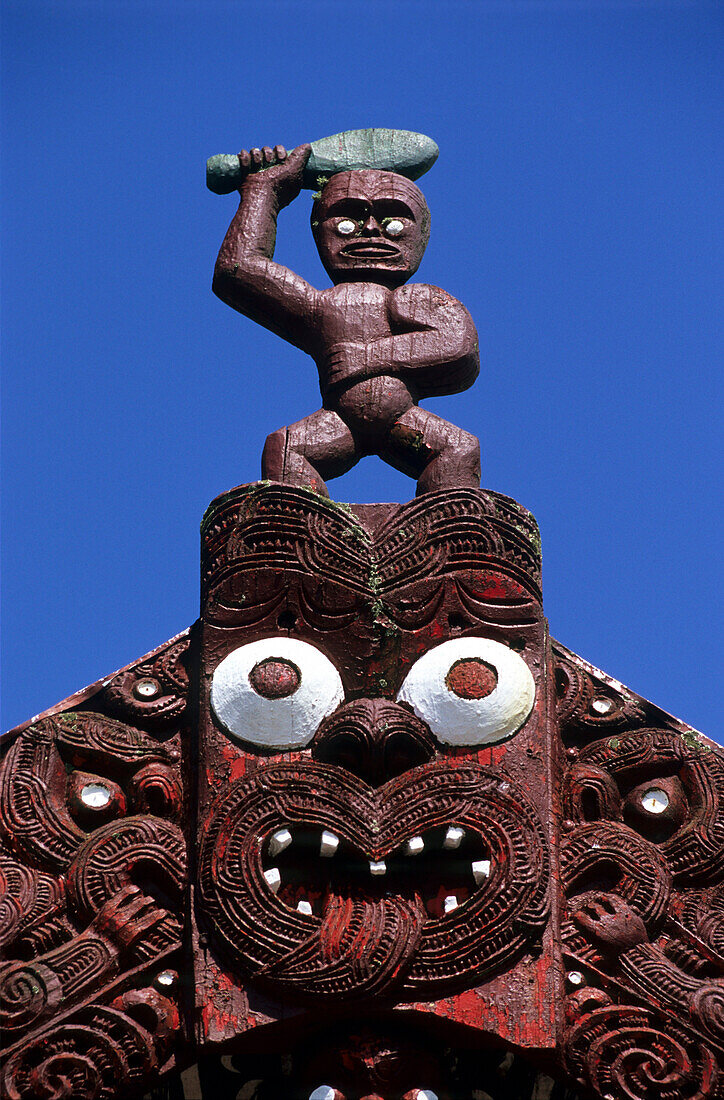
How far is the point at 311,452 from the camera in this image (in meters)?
9.45

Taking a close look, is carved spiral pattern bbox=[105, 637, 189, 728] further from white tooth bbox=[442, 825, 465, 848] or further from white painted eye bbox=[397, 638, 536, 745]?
white tooth bbox=[442, 825, 465, 848]

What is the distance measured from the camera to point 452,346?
9820 millimetres

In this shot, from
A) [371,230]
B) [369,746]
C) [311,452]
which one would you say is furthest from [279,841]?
[371,230]

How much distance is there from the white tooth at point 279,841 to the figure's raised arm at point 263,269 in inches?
111

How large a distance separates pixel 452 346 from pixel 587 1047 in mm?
3600

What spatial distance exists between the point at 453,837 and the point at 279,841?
737 mm

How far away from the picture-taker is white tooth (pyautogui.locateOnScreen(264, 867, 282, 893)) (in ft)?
26.8

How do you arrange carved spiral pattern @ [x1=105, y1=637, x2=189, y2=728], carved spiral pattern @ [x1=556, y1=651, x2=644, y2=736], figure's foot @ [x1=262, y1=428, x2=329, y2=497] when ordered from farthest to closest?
figure's foot @ [x1=262, y1=428, x2=329, y2=497], carved spiral pattern @ [x1=556, y1=651, x2=644, y2=736], carved spiral pattern @ [x1=105, y1=637, x2=189, y2=728]

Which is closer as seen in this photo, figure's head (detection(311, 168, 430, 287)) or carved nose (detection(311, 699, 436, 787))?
carved nose (detection(311, 699, 436, 787))

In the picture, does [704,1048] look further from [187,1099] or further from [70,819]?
[70,819]

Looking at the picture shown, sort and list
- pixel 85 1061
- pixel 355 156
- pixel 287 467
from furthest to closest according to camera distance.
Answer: pixel 355 156, pixel 287 467, pixel 85 1061

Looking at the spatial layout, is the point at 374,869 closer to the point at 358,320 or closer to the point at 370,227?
the point at 358,320

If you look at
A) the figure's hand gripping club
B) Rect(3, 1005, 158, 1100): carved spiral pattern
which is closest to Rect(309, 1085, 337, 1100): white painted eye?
Rect(3, 1005, 158, 1100): carved spiral pattern

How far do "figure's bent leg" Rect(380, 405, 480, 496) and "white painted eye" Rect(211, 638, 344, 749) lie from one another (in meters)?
1.18
